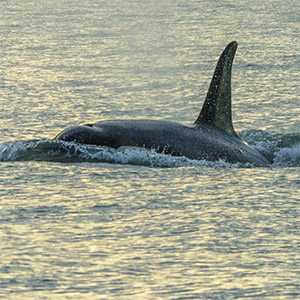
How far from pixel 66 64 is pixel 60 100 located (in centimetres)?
557

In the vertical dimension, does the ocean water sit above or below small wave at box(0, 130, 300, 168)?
below

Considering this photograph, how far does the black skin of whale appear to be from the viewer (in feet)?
29.5

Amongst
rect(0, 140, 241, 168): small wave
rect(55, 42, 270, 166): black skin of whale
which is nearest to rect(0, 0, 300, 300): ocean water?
rect(0, 140, 241, 168): small wave

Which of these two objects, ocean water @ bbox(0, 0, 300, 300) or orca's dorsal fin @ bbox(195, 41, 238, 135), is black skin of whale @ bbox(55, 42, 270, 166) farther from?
ocean water @ bbox(0, 0, 300, 300)

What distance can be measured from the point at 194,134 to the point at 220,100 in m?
0.74

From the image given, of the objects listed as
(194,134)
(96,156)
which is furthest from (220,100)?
(96,156)

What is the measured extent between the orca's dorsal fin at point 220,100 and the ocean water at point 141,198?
766mm

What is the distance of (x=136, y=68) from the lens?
19.8 metres

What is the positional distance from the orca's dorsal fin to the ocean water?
0.77 m

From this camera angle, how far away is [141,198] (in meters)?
7.77

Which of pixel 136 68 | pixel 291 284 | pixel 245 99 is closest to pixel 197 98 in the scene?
pixel 245 99

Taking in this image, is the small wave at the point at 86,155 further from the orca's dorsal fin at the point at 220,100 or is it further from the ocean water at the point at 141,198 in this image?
the orca's dorsal fin at the point at 220,100

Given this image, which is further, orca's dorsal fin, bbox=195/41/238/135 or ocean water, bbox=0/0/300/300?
orca's dorsal fin, bbox=195/41/238/135

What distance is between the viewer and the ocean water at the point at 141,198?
5.68m
